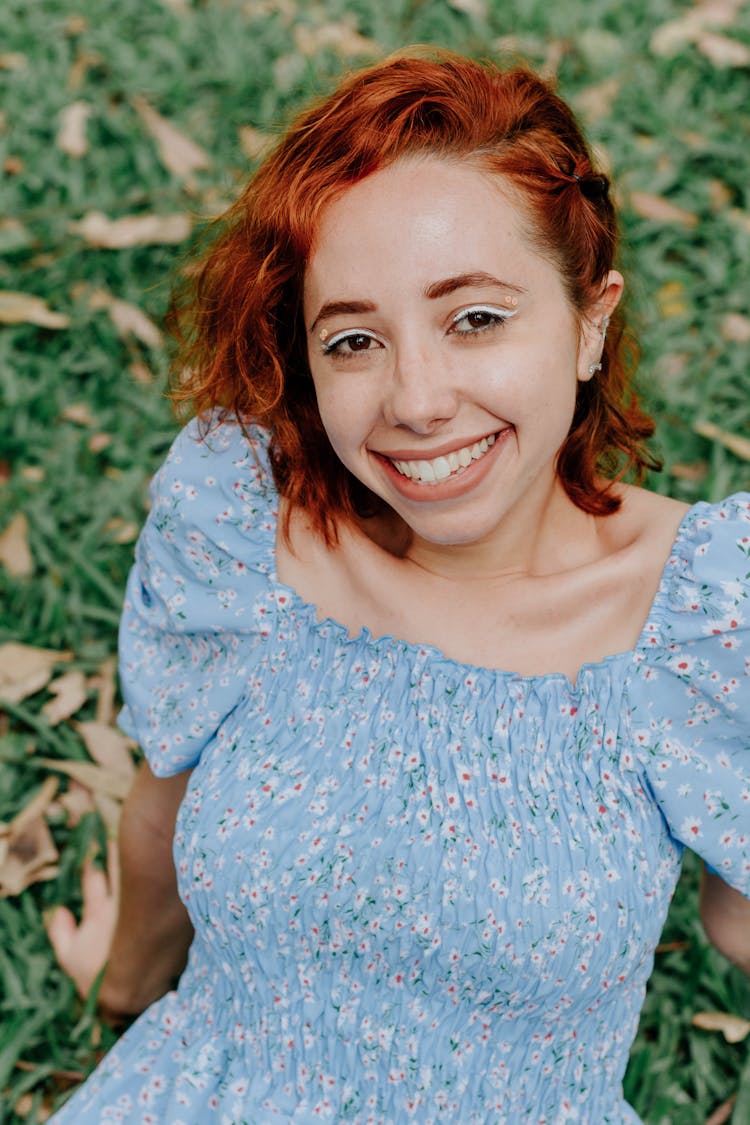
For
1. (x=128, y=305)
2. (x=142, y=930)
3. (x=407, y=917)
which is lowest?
(x=142, y=930)

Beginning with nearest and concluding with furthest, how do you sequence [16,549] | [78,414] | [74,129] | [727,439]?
[16,549]
[727,439]
[78,414]
[74,129]

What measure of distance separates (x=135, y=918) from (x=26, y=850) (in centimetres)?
38

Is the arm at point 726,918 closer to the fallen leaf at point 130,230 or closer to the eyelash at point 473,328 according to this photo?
the eyelash at point 473,328

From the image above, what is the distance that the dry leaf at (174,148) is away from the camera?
12.4 feet

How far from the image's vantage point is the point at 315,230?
70.3 inches

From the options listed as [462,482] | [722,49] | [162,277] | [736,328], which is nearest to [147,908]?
[462,482]

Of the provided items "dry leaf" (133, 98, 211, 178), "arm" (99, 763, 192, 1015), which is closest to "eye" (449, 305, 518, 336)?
"arm" (99, 763, 192, 1015)

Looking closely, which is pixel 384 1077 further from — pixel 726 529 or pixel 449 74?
pixel 449 74

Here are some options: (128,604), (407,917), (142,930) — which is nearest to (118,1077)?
(142,930)

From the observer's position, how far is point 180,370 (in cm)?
233

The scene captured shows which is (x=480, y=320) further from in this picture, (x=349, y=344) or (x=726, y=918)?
(x=726, y=918)

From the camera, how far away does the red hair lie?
69.1 inches

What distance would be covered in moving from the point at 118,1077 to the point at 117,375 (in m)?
1.94

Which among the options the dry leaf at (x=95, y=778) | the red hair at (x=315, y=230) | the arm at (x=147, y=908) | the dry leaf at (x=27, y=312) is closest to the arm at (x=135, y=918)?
the arm at (x=147, y=908)
